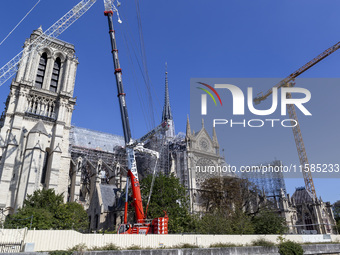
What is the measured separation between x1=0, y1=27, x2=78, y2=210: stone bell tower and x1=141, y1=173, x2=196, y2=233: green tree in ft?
43.3

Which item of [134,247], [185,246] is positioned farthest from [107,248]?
[185,246]

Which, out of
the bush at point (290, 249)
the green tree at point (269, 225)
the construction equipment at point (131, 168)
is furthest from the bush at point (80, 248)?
the green tree at point (269, 225)

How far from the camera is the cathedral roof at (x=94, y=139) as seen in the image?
58.7 metres

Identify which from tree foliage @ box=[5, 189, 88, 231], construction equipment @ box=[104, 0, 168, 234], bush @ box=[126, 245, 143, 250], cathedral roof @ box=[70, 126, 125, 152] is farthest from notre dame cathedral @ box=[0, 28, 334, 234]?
bush @ box=[126, 245, 143, 250]

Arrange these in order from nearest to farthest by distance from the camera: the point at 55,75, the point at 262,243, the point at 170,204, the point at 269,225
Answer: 1. the point at 262,243
2. the point at 269,225
3. the point at 170,204
4. the point at 55,75

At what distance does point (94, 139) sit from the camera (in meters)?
62.2

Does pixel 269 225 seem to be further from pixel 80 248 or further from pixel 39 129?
pixel 39 129

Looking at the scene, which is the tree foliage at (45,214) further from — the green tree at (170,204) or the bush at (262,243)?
the bush at (262,243)

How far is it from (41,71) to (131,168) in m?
28.2

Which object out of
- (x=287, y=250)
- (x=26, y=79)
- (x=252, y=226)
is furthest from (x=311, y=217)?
(x=26, y=79)

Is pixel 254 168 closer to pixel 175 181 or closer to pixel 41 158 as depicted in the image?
pixel 175 181

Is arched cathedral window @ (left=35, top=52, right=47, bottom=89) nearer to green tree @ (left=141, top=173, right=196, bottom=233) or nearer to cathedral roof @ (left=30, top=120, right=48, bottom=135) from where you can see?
cathedral roof @ (left=30, top=120, right=48, bottom=135)

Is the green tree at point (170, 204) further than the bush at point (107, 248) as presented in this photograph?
Yes

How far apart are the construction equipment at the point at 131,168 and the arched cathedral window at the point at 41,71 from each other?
15.4 metres
